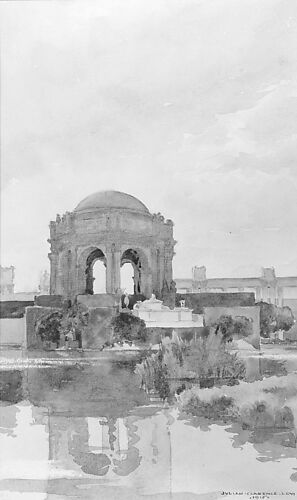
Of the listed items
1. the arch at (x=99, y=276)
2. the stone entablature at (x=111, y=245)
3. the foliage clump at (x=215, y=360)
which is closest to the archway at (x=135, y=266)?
the stone entablature at (x=111, y=245)

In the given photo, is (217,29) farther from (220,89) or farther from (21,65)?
(21,65)

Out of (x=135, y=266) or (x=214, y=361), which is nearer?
(x=214, y=361)

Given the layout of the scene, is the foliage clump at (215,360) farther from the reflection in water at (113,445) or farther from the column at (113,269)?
the column at (113,269)

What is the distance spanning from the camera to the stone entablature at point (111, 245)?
4.30 meters

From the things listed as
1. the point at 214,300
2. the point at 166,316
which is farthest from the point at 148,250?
the point at 214,300

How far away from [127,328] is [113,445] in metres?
0.85

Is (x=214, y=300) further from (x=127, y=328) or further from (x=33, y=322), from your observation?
(x=33, y=322)

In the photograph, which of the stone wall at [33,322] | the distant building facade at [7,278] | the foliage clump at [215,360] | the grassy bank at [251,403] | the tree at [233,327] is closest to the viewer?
the grassy bank at [251,403]

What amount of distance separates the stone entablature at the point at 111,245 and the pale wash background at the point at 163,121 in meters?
0.10

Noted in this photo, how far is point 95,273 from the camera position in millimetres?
4383

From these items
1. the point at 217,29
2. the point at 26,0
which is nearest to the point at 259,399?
the point at 217,29

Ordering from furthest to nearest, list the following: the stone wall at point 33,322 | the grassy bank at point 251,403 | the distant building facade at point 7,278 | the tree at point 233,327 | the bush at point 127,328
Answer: the distant building facade at point 7,278 → the stone wall at point 33,322 → the bush at point 127,328 → the tree at point 233,327 → the grassy bank at point 251,403
